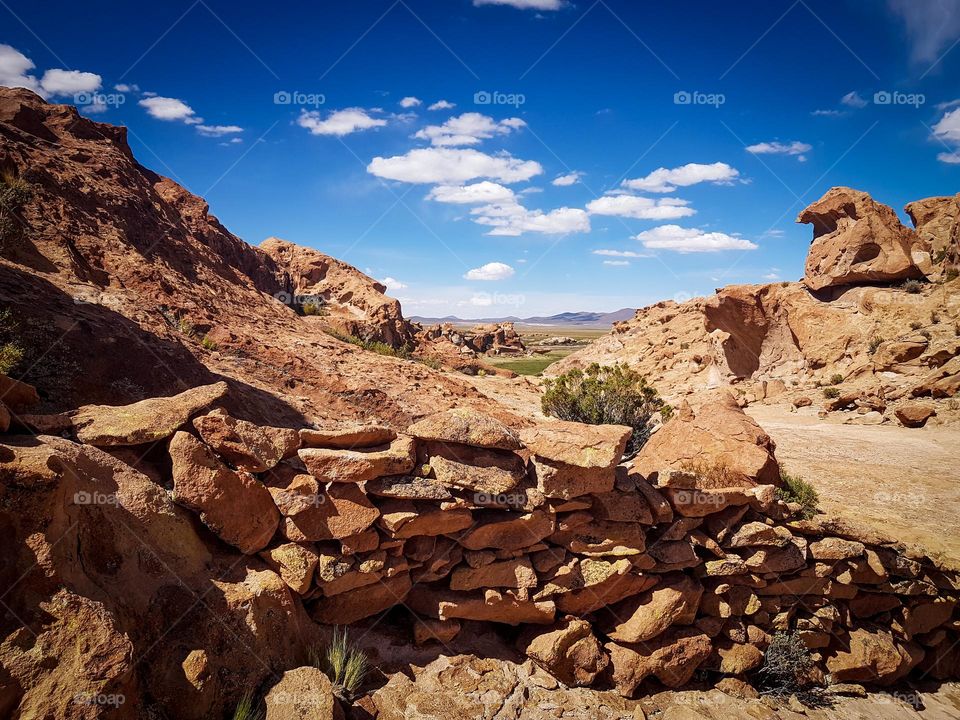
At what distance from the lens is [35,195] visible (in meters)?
9.08

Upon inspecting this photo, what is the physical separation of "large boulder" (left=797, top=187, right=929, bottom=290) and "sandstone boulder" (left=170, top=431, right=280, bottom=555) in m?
27.4

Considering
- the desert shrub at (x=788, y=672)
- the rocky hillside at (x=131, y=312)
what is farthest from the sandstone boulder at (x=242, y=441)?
the desert shrub at (x=788, y=672)

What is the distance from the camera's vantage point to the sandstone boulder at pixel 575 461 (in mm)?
5066

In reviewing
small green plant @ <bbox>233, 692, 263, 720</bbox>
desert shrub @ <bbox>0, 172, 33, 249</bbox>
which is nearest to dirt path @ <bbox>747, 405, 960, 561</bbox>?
small green plant @ <bbox>233, 692, 263, 720</bbox>

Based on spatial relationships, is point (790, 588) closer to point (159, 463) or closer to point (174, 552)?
point (174, 552)

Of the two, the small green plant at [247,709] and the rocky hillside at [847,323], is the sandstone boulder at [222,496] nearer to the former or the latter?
the small green plant at [247,709]

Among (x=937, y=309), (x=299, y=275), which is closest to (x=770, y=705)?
(x=937, y=309)

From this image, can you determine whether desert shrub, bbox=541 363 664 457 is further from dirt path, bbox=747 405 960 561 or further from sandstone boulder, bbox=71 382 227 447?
sandstone boulder, bbox=71 382 227 447

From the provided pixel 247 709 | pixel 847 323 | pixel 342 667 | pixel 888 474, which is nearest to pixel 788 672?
pixel 342 667

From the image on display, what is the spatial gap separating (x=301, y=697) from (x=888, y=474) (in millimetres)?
11478

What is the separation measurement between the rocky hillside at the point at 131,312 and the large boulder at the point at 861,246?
2066 centimetres

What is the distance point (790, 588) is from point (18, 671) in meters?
7.42

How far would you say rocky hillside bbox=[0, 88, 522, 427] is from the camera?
245 inches

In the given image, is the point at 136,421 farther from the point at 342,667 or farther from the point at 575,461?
the point at 575,461
